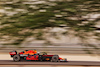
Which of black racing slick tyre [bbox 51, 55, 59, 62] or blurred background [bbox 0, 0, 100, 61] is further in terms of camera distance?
black racing slick tyre [bbox 51, 55, 59, 62]

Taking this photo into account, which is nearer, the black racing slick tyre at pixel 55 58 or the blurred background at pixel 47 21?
the blurred background at pixel 47 21

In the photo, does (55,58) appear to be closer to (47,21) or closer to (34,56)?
(34,56)

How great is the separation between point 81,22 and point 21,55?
10.4 ft

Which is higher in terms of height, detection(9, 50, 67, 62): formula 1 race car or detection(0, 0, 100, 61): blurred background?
detection(0, 0, 100, 61): blurred background

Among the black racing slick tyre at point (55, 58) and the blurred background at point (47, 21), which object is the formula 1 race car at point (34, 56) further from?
the blurred background at point (47, 21)

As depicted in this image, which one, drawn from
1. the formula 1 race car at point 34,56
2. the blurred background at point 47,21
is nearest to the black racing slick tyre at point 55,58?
the formula 1 race car at point 34,56

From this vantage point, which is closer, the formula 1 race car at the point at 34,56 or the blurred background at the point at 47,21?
the blurred background at the point at 47,21

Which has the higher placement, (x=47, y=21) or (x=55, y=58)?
(x=47, y=21)

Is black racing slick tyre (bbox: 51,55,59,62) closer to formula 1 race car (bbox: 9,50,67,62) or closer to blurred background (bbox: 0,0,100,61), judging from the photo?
formula 1 race car (bbox: 9,50,67,62)

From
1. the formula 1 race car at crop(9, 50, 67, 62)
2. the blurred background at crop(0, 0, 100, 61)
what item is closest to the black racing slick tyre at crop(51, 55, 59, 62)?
the formula 1 race car at crop(9, 50, 67, 62)

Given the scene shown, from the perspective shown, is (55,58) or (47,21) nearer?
(47,21)

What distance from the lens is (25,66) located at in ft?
17.3

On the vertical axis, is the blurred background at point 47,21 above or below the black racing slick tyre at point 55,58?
above

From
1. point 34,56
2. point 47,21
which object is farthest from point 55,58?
Result: point 47,21
